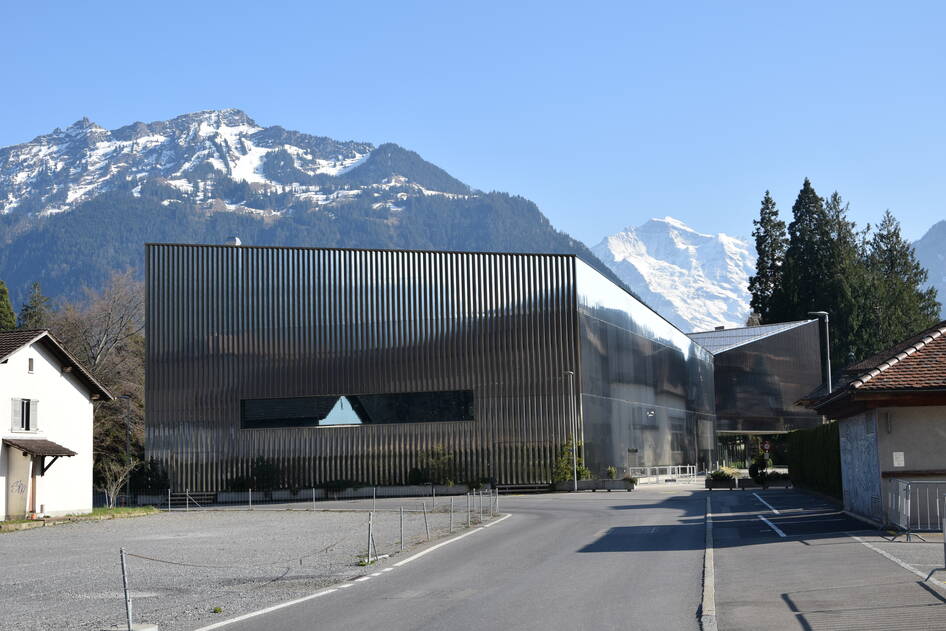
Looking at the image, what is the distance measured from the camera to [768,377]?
8869 centimetres

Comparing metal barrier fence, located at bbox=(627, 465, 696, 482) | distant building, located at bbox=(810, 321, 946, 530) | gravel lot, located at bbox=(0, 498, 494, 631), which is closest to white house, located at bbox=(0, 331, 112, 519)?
gravel lot, located at bbox=(0, 498, 494, 631)

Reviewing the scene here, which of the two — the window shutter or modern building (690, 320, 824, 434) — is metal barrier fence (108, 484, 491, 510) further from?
modern building (690, 320, 824, 434)

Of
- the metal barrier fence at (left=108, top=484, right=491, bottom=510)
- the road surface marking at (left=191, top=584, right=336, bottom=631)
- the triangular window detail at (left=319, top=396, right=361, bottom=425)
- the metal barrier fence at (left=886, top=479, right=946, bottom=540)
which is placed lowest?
the metal barrier fence at (left=108, top=484, right=491, bottom=510)

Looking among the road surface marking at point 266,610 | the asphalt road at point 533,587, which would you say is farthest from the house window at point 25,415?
the road surface marking at point 266,610

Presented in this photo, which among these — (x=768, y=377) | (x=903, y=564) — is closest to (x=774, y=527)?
(x=903, y=564)

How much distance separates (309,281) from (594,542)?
3745cm

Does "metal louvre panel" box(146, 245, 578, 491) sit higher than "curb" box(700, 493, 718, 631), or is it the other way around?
"metal louvre panel" box(146, 245, 578, 491)

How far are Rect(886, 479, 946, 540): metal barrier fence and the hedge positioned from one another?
10.3m

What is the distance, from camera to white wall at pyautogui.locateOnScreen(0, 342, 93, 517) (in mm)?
44594

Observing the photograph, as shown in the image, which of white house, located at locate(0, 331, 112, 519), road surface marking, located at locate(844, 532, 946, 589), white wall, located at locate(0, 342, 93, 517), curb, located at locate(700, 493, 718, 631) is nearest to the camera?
curb, located at locate(700, 493, 718, 631)

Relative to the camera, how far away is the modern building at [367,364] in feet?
191

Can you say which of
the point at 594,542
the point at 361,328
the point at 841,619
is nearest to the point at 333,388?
the point at 361,328

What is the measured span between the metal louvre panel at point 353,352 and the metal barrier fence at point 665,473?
11.3 meters

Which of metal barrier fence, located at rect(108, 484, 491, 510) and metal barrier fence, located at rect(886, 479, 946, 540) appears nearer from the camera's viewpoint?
metal barrier fence, located at rect(886, 479, 946, 540)
